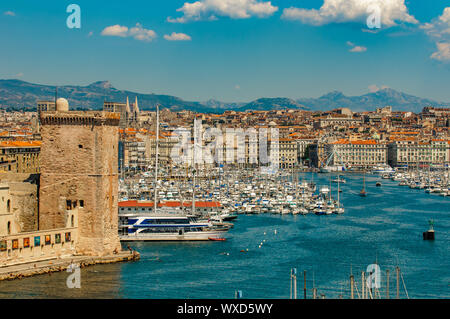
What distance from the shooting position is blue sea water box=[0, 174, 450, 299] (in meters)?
12.6

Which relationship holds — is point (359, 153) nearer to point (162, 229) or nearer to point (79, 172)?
point (162, 229)

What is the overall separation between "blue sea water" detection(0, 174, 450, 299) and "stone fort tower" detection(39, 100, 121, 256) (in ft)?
3.21

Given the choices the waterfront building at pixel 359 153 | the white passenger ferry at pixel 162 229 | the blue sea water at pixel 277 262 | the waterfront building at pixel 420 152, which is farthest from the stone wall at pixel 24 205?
the waterfront building at pixel 420 152

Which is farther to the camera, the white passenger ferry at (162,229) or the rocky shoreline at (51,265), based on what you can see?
the white passenger ferry at (162,229)

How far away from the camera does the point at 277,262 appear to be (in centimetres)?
1678

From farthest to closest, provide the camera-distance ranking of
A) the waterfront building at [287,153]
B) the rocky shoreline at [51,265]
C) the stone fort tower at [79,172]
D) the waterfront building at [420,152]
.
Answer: the waterfront building at [287,153]
the waterfront building at [420,152]
the stone fort tower at [79,172]
the rocky shoreline at [51,265]

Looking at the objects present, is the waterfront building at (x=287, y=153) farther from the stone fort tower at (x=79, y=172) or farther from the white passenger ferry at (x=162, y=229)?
the stone fort tower at (x=79, y=172)

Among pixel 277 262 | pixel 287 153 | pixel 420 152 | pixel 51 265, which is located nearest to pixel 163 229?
pixel 277 262

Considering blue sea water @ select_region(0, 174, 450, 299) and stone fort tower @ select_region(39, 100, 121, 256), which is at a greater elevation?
stone fort tower @ select_region(39, 100, 121, 256)

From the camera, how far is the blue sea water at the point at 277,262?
1260 centimetres

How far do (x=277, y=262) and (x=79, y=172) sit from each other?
20.0ft

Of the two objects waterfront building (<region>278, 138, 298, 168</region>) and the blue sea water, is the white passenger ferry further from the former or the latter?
waterfront building (<region>278, 138, 298, 168</region>)

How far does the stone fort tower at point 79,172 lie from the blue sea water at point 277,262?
3.21 ft

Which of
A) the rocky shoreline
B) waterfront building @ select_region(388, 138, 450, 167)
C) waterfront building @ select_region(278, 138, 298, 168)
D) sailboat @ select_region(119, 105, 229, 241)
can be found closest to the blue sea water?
the rocky shoreline
